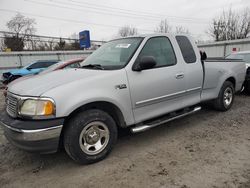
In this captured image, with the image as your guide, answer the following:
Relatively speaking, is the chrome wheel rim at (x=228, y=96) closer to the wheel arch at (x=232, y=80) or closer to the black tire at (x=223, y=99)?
the black tire at (x=223, y=99)

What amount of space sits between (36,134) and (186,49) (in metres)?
3.25

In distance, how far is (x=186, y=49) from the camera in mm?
4035

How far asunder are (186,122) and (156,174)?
7.32 ft

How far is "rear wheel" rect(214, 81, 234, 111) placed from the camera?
4.84 meters

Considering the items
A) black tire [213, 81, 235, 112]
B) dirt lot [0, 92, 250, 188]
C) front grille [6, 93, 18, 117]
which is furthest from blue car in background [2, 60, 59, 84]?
black tire [213, 81, 235, 112]

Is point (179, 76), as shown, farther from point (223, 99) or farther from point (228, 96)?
point (228, 96)

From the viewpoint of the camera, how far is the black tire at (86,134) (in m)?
2.62

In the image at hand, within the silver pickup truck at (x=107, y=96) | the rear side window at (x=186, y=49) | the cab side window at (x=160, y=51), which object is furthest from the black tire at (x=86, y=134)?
the rear side window at (x=186, y=49)

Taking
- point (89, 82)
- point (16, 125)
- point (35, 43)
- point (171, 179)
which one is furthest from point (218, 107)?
point (35, 43)

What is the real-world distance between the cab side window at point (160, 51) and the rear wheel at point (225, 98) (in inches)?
77.0

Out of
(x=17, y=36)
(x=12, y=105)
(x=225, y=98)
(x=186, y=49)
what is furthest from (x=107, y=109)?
(x=17, y=36)

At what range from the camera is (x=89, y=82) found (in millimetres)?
2750

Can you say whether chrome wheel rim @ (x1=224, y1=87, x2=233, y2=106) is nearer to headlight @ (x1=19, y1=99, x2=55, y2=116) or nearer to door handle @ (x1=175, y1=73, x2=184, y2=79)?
door handle @ (x1=175, y1=73, x2=184, y2=79)

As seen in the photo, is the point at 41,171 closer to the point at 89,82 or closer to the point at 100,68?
the point at 89,82
